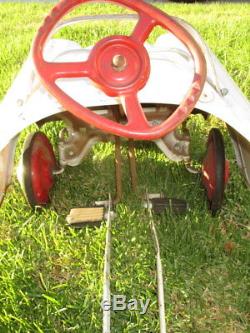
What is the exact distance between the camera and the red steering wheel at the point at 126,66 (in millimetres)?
1423

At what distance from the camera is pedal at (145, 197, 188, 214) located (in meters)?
2.06

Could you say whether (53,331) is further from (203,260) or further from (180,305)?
(203,260)

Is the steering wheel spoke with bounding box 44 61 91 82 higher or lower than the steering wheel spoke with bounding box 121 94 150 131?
higher

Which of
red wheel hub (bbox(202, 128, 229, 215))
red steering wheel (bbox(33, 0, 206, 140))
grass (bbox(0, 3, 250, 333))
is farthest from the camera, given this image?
red wheel hub (bbox(202, 128, 229, 215))

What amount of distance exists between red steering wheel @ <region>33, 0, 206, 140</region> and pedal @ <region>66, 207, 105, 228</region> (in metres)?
0.66

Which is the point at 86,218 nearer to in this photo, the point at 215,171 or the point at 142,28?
the point at 215,171

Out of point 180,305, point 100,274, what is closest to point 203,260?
point 180,305

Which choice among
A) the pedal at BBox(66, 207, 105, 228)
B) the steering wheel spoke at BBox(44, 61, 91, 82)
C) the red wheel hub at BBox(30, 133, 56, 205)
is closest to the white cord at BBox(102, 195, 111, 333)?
the pedal at BBox(66, 207, 105, 228)

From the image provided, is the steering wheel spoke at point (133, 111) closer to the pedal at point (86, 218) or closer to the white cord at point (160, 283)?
the white cord at point (160, 283)

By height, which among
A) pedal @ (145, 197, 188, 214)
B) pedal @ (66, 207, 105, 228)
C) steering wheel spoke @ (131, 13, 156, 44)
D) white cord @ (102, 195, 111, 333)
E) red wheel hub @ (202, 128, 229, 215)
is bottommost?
white cord @ (102, 195, 111, 333)

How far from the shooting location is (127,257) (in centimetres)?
188

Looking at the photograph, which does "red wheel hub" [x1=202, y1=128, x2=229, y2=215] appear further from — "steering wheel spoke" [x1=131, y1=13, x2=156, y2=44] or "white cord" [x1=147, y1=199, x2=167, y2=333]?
"steering wheel spoke" [x1=131, y1=13, x2=156, y2=44]

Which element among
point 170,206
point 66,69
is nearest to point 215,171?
point 170,206

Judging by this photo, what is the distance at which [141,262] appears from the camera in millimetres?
1855
